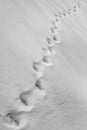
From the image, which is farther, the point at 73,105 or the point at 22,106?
the point at 73,105

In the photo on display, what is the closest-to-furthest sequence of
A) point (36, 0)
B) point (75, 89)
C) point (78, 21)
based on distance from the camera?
point (75, 89) → point (36, 0) → point (78, 21)

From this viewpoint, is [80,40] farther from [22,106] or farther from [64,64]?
[22,106]

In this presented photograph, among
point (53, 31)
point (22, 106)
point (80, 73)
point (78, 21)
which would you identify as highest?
point (78, 21)

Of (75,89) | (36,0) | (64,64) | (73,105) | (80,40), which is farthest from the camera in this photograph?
(36,0)

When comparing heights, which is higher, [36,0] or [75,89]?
[36,0]

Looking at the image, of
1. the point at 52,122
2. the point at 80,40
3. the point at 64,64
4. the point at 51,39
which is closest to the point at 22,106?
the point at 52,122

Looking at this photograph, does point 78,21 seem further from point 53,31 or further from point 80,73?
point 80,73

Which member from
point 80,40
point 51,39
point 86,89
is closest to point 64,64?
point 86,89
